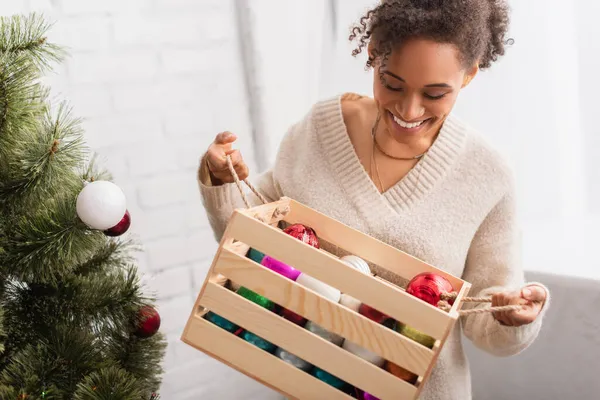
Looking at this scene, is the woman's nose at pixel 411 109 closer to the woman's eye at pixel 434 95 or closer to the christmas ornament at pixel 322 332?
the woman's eye at pixel 434 95

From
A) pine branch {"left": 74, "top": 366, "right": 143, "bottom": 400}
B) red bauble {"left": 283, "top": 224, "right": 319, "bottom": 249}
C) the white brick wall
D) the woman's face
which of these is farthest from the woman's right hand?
the white brick wall

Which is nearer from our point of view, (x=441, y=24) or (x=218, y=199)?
(x=441, y=24)

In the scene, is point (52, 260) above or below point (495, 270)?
above

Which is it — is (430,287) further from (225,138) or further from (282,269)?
(225,138)

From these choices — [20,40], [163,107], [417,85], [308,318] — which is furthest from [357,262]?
[163,107]

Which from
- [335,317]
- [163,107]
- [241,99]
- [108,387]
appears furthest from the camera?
[241,99]

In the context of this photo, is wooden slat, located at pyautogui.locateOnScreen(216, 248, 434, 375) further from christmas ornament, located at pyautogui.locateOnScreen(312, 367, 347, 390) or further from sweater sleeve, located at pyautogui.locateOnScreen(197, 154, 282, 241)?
sweater sleeve, located at pyautogui.locateOnScreen(197, 154, 282, 241)

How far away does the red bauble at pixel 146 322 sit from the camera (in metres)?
1.04

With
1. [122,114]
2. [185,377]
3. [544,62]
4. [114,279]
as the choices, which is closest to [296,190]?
[114,279]

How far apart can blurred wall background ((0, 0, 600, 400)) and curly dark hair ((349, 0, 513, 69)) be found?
1.49 feet

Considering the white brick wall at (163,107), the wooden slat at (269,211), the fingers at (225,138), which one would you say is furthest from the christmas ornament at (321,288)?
the white brick wall at (163,107)

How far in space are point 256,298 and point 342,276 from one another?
0.41ft

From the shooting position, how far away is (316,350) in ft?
2.73

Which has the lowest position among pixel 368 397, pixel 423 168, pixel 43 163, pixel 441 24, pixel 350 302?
pixel 368 397
